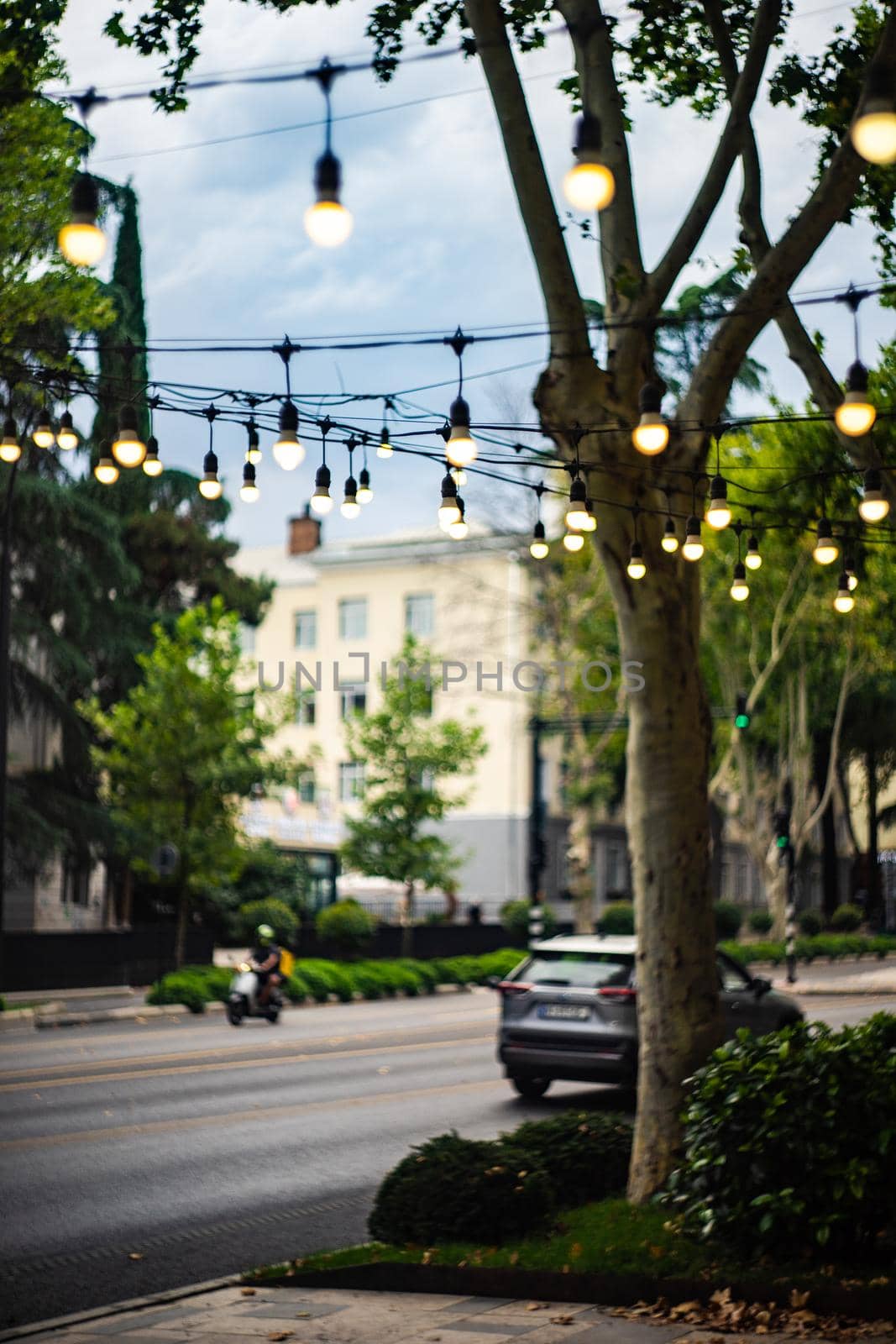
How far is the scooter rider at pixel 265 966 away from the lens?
25.4 m

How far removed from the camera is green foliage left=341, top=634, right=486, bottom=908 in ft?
135

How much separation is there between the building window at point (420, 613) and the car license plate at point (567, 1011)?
44519 mm

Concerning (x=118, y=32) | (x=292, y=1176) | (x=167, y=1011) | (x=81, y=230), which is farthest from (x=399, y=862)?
(x=81, y=230)

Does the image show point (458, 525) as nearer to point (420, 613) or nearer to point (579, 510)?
point (579, 510)

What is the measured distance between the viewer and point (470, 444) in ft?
30.7

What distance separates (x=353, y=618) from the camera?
6275 cm

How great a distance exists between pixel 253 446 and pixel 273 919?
26284 mm

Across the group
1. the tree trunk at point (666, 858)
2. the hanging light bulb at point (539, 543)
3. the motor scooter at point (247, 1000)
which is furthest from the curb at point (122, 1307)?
the motor scooter at point (247, 1000)

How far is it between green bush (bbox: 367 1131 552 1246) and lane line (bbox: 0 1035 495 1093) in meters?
8.98

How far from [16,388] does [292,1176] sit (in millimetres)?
10113

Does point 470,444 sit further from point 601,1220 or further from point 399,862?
point 399,862

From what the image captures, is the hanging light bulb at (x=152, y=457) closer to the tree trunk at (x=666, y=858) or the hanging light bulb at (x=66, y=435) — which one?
the hanging light bulb at (x=66, y=435)

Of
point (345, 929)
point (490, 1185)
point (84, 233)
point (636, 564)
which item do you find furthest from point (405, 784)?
point (84, 233)

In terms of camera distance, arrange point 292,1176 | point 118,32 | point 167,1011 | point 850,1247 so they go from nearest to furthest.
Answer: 1. point 850,1247
2. point 118,32
3. point 292,1176
4. point 167,1011
